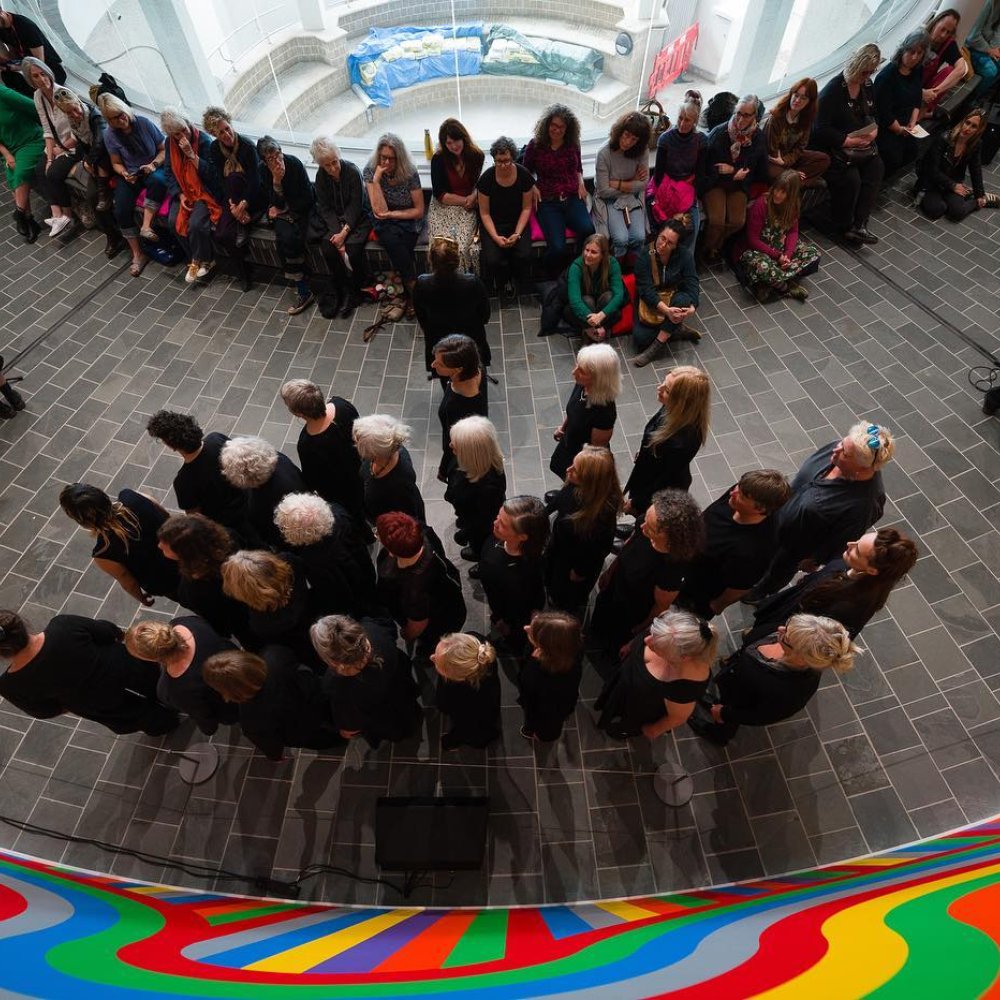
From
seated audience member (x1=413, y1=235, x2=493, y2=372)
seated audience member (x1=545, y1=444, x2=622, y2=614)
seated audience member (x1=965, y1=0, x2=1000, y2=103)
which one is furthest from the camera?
seated audience member (x1=965, y1=0, x2=1000, y2=103)

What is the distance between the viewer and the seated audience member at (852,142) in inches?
196

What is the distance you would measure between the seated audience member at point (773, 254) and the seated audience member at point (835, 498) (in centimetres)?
278

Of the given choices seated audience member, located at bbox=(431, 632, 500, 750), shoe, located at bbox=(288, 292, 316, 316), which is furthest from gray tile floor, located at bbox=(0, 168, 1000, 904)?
seated audience member, located at bbox=(431, 632, 500, 750)

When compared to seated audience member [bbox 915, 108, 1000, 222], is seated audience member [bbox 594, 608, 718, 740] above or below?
above

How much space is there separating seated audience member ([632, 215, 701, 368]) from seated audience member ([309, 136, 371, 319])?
7.56 ft

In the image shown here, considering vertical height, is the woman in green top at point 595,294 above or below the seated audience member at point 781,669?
below

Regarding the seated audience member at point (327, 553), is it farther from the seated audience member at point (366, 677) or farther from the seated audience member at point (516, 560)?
the seated audience member at point (516, 560)

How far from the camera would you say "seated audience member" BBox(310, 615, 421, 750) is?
2.27 meters

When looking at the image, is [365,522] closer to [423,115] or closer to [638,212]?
[638,212]

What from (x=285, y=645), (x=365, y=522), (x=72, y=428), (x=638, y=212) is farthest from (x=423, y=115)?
(x=285, y=645)

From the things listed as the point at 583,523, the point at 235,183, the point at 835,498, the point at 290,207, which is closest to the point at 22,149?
the point at 235,183

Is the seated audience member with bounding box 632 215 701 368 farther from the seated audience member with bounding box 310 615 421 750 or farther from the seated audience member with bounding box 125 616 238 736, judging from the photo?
the seated audience member with bounding box 125 616 238 736

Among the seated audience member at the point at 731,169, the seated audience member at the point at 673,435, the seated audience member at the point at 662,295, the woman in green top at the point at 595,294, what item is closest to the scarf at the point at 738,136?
the seated audience member at the point at 731,169

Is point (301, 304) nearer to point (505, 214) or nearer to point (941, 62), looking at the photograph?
point (505, 214)
